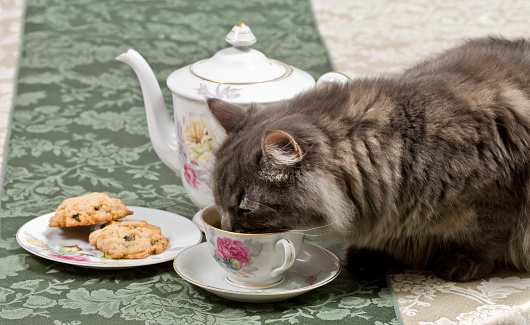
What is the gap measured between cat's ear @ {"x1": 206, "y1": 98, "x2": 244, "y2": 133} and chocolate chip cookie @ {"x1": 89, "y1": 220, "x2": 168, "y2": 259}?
278mm

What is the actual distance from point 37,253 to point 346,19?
222cm

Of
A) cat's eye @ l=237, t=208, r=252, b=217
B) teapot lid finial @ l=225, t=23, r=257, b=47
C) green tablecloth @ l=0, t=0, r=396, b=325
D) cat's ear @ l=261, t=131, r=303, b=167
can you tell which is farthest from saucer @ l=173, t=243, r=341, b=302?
teapot lid finial @ l=225, t=23, r=257, b=47

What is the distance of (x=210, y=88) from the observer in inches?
60.5

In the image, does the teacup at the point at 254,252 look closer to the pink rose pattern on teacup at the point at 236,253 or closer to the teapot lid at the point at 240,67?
the pink rose pattern on teacup at the point at 236,253

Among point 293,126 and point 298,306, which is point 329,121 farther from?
point 298,306

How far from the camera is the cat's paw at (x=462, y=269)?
1.39m

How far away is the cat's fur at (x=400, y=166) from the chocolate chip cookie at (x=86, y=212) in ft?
0.97

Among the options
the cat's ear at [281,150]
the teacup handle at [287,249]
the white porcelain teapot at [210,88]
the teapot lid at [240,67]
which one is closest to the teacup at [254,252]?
the teacup handle at [287,249]

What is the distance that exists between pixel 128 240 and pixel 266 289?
29 cm

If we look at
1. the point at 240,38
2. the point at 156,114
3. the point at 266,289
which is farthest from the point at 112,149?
the point at 266,289

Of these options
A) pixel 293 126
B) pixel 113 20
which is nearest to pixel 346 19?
pixel 113 20

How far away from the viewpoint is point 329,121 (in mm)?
1270

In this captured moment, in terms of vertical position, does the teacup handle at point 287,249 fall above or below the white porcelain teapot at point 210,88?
below

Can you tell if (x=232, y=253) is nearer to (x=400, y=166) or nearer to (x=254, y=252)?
(x=254, y=252)
